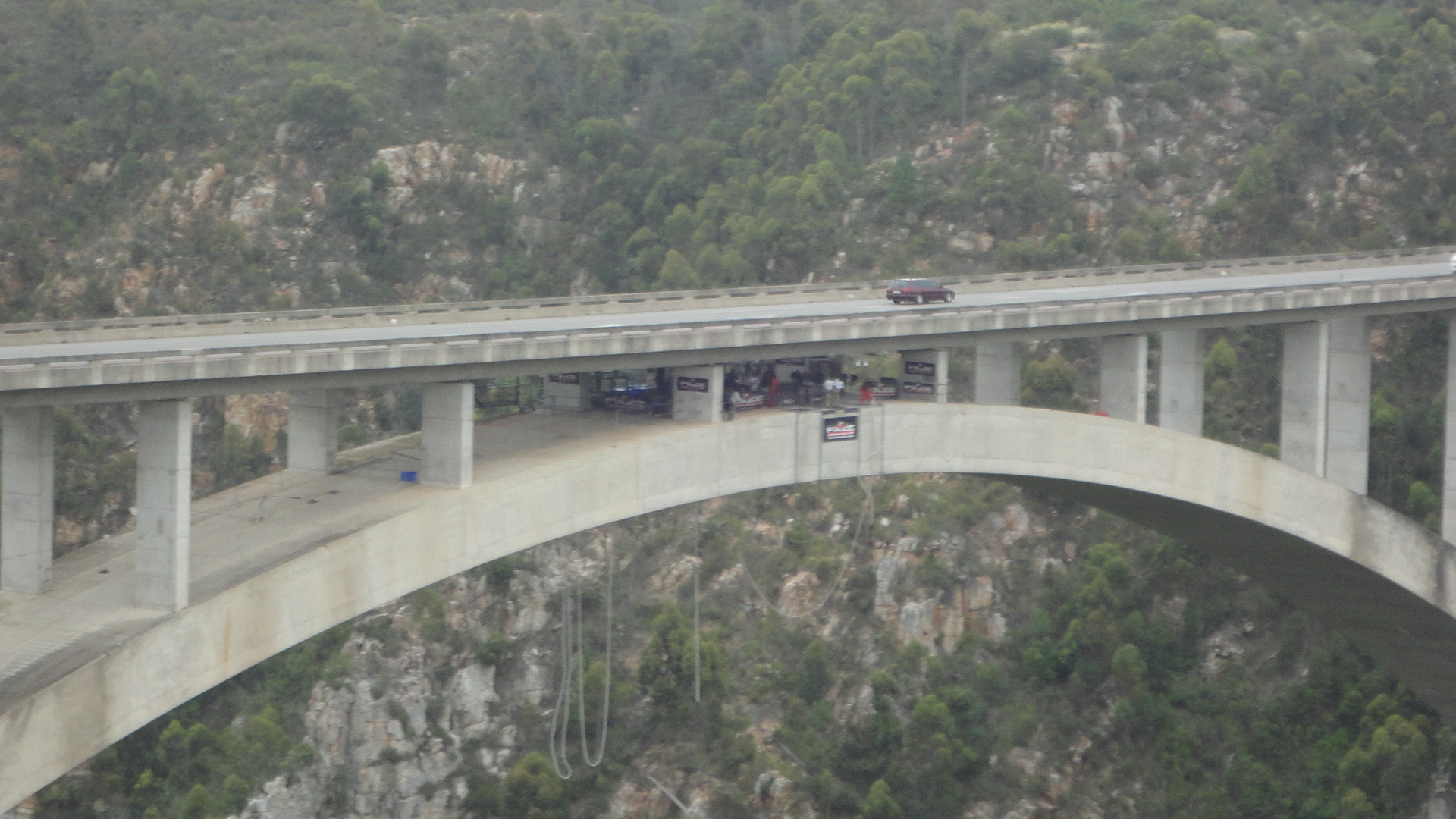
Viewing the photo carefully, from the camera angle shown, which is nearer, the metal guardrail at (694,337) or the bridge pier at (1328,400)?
the metal guardrail at (694,337)

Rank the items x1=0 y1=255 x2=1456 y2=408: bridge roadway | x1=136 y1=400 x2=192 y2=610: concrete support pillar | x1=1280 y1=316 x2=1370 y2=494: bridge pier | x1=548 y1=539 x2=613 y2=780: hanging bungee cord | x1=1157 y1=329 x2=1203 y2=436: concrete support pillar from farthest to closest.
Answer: x1=548 y1=539 x2=613 y2=780: hanging bungee cord
x1=1280 y1=316 x2=1370 y2=494: bridge pier
x1=1157 y1=329 x2=1203 y2=436: concrete support pillar
x1=0 y1=255 x2=1456 y2=408: bridge roadway
x1=136 y1=400 x2=192 y2=610: concrete support pillar

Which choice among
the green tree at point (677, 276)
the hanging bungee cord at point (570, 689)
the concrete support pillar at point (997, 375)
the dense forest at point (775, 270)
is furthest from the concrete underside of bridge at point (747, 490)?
the green tree at point (677, 276)

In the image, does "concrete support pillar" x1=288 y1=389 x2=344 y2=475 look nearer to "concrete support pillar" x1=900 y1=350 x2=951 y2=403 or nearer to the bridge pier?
"concrete support pillar" x1=900 y1=350 x2=951 y2=403

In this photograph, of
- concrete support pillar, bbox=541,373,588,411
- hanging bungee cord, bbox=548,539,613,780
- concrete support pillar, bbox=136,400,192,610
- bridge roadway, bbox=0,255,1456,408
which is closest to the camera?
concrete support pillar, bbox=136,400,192,610

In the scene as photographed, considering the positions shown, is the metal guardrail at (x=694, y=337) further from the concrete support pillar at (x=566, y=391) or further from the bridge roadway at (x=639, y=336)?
the concrete support pillar at (x=566, y=391)

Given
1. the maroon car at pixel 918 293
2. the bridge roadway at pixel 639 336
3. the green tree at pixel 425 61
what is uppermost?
the green tree at pixel 425 61

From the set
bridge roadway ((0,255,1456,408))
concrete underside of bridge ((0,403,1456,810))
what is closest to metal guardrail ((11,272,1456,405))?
bridge roadway ((0,255,1456,408))

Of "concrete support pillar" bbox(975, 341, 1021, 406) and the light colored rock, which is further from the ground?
the light colored rock

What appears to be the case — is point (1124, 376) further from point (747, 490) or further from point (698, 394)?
point (698, 394)
